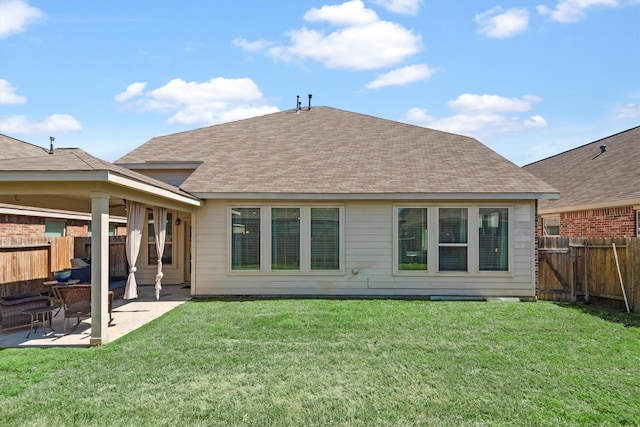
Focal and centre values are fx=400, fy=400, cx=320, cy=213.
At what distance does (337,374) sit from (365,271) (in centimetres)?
517

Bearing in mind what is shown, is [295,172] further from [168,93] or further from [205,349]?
[168,93]

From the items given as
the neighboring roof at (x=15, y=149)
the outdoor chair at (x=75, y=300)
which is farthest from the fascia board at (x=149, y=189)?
the neighboring roof at (x=15, y=149)

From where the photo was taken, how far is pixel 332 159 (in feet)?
37.1

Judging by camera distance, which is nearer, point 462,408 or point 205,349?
point 462,408

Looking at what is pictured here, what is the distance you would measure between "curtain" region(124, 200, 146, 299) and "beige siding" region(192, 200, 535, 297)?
2075mm

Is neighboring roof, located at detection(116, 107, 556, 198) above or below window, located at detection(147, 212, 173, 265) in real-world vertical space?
above

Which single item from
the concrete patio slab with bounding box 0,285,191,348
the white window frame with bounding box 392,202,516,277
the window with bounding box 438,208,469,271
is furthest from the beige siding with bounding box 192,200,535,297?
the concrete patio slab with bounding box 0,285,191,348

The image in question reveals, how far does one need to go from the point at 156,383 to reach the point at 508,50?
11197mm

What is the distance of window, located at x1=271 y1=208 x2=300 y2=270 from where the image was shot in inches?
382

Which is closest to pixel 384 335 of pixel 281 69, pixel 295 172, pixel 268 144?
pixel 295 172

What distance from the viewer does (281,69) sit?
13.0m

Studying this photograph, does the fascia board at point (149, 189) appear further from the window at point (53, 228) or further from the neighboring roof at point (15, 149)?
the window at point (53, 228)

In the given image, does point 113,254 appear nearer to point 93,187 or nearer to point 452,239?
point 93,187

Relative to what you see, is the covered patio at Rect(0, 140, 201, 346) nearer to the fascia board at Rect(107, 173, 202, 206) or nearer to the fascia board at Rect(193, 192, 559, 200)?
the fascia board at Rect(107, 173, 202, 206)
